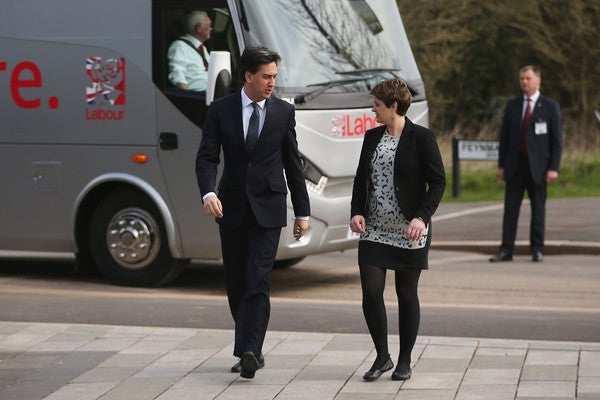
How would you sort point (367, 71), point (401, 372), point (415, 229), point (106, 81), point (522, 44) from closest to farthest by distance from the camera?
point (415, 229), point (401, 372), point (106, 81), point (367, 71), point (522, 44)

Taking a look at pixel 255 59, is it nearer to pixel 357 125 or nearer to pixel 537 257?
pixel 357 125

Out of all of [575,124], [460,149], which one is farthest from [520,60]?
[460,149]

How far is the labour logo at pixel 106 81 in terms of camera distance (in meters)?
11.5

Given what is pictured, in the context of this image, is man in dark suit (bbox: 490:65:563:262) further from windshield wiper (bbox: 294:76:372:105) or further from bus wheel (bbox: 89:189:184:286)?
bus wheel (bbox: 89:189:184:286)

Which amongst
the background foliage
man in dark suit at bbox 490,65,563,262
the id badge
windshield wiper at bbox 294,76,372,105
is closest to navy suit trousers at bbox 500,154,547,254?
man in dark suit at bbox 490,65,563,262

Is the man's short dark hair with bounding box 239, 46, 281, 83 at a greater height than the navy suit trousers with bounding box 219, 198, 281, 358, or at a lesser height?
greater

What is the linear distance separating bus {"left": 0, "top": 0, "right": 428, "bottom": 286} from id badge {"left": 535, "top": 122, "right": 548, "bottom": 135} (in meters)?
1.77

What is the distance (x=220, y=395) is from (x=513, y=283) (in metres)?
5.47

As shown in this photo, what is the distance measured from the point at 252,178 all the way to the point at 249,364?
38.5 inches

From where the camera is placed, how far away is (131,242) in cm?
1177

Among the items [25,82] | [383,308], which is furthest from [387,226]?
[25,82]

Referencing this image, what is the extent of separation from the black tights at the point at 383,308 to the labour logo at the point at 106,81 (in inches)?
182

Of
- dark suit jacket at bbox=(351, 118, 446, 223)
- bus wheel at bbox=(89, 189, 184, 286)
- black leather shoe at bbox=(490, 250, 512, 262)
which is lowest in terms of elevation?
black leather shoe at bbox=(490, 250, 512, 262)

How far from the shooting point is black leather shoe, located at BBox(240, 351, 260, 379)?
7273mm
